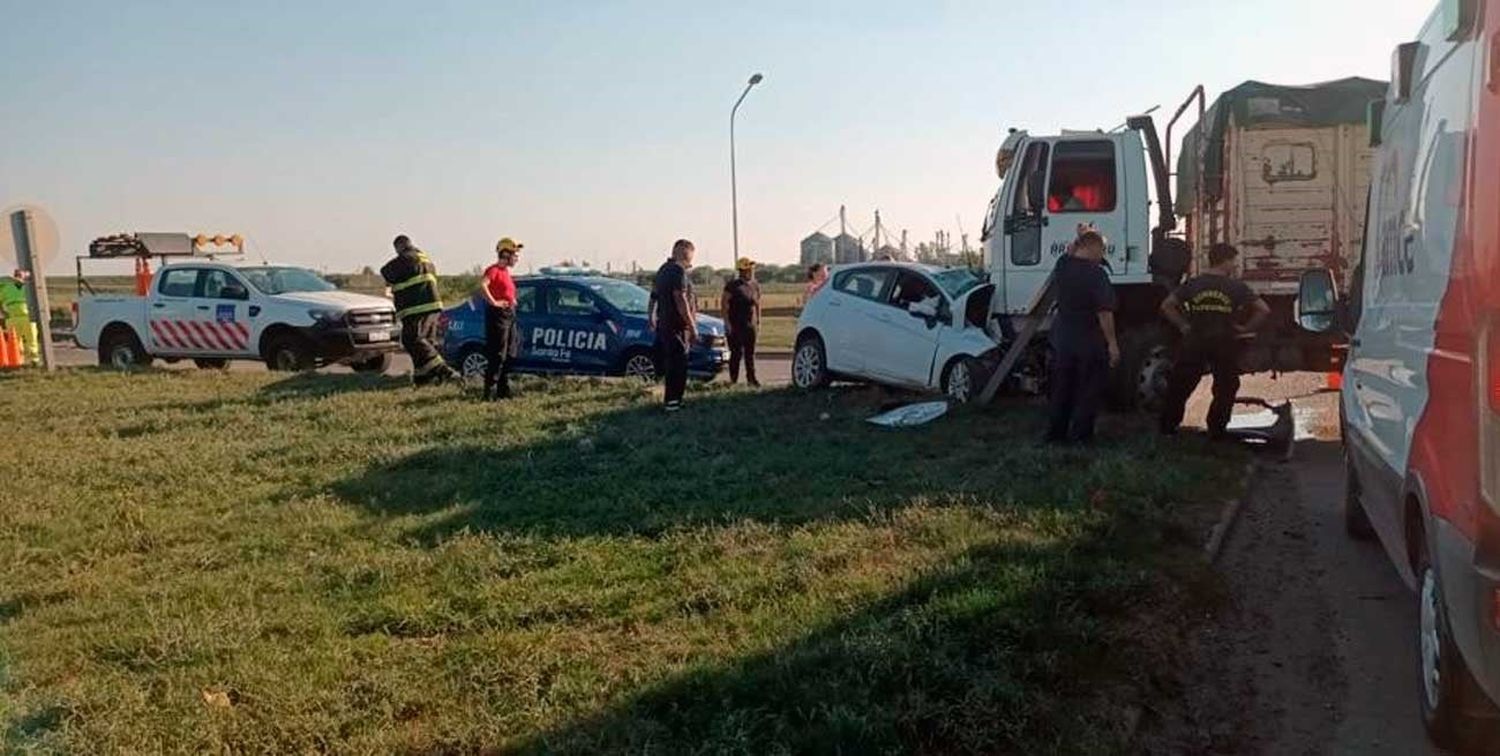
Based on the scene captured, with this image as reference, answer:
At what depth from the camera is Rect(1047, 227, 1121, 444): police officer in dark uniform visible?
874 centimetres

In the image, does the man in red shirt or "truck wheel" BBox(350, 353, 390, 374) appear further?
"truck wheel" BBox(350, 353, 390, 374)

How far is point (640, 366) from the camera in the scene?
14.7 m

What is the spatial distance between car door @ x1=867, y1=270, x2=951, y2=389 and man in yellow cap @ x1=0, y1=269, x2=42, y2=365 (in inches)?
603

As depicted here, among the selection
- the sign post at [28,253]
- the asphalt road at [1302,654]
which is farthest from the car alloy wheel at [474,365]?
the asphalt road at [1302,654]

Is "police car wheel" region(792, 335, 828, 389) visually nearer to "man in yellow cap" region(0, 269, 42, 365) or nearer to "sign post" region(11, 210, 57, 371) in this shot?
"sign post" region(11, 210, 57, 371)

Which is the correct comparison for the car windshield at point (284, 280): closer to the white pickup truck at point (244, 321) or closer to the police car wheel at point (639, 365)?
the white pickup truck at point (244, 321)

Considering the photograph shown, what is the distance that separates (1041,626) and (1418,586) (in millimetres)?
1282

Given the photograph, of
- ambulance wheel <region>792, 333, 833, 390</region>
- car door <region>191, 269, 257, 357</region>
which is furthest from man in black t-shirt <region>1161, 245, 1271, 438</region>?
car door <region>191, 269, 257, 357</region>

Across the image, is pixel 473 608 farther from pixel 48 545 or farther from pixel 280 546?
pixel 48 545

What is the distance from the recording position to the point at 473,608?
5.00 m

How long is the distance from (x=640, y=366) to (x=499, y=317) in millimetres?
2371

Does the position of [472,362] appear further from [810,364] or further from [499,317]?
[810,364]

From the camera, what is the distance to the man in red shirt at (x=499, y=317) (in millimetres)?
12766

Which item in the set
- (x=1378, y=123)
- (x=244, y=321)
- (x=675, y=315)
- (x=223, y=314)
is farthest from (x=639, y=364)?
(x=1378, y=123)
